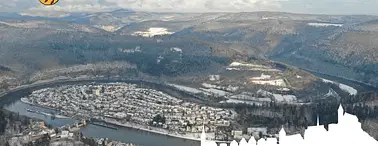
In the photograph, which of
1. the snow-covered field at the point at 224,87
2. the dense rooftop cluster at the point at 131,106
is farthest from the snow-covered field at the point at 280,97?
the dense rooftop cluster at the point at 131,106

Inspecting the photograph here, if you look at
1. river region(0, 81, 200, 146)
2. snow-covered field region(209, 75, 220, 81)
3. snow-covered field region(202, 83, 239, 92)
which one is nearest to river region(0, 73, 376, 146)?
river region(0, 81, 200, 146)

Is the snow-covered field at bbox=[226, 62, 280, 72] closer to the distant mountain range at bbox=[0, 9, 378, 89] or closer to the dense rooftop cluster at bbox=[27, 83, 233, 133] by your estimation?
the distant mountain range at bbox=[0, 9, 378, 89]

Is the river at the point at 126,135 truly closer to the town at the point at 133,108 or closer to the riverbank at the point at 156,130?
the riverbank at the point at 156,130

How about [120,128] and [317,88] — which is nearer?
Result: [120,128]

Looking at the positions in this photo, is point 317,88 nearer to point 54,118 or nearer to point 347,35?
point 54,118

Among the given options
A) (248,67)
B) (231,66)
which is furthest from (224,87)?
(231,66)

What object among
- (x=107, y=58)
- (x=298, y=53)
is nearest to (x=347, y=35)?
(x=298, y=53)

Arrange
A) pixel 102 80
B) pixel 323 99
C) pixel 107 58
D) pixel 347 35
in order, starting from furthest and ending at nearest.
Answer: pixel 347 35 < pixel 107 58 < pixel 102 80 < pixel 323 99

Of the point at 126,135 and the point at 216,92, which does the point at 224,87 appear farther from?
the point at 126,135
